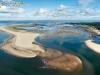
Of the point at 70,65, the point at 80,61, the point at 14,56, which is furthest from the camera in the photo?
the point at 14,56

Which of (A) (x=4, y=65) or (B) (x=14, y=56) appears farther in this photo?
(B) (x=14, y=56)

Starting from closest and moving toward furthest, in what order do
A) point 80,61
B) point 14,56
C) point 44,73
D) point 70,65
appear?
point 44,73 → point 70,65 → point 80,61 → point 14,56

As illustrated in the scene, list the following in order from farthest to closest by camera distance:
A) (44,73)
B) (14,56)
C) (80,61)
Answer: (14,56) → (80,61) → (44,73)

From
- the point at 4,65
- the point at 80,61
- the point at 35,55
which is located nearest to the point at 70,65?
the point at 80,61

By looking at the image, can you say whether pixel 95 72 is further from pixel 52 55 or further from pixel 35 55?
pixel 35 55

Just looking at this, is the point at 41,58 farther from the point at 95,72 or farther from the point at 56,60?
the point at 95,72

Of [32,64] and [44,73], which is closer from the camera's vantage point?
[44,73]

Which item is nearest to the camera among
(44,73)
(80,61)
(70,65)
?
(44,73)

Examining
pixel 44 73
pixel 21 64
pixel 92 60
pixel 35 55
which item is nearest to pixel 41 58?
pixel 35 55

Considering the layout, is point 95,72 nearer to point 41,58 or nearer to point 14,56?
point 41,58
